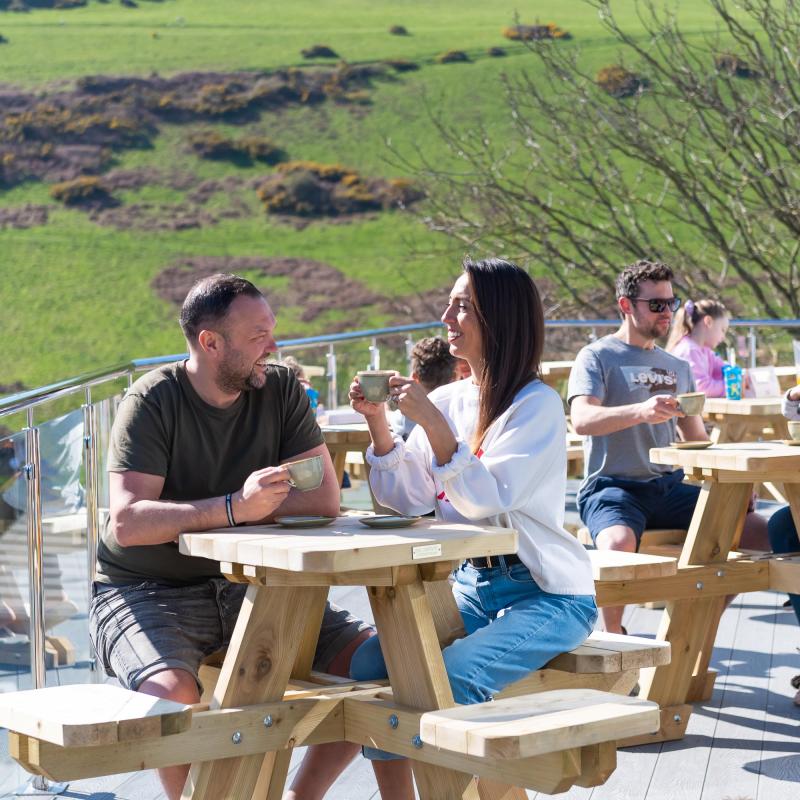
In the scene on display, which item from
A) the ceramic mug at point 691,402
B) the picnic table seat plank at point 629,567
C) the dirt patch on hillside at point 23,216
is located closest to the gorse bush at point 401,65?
the dirt patch on hillside at point 23,216

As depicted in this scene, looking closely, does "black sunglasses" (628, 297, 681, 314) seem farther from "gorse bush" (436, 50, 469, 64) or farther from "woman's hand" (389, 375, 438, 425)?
"gorse bush" (436, 50, 469, 64)

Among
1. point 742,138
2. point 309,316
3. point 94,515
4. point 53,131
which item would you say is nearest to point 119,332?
point 309,316

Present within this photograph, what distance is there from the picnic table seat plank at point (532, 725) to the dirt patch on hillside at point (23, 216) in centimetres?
3766

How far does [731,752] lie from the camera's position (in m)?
3.54

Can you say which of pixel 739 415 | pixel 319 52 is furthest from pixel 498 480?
pixel 319 52

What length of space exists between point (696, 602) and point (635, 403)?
713 mm

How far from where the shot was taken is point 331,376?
7.52m

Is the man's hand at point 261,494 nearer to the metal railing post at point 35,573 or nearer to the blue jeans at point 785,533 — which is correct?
the metal railing post at point 35,573

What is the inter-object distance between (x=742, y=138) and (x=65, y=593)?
10.2 metres

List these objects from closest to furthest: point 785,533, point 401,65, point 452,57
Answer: point 785,533
point 401,65
point 452,57

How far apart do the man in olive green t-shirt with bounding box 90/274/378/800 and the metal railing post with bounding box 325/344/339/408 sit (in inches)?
172

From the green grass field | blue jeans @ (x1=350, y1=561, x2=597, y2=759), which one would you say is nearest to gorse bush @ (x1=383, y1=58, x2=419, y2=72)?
the green grass field

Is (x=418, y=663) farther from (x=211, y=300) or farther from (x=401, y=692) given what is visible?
(x=211, y=300)

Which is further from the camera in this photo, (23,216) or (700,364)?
(23,216)
